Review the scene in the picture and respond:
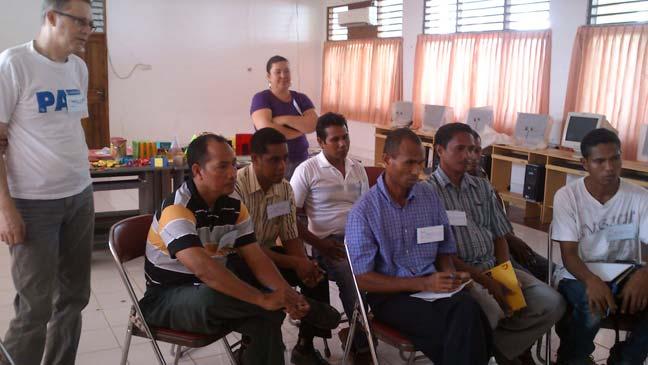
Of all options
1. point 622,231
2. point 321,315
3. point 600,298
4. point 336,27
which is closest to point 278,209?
point 321,315

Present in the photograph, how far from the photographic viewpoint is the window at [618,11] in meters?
6.04

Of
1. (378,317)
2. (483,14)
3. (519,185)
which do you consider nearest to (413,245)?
(378,317)

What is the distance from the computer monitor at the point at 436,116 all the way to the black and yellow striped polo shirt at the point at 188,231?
19.7 feet

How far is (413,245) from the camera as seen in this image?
2299 mm

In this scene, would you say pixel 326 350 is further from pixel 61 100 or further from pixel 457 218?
pixel 61 100

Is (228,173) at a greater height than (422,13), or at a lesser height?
lesser

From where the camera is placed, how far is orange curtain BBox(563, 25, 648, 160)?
5.96 metres

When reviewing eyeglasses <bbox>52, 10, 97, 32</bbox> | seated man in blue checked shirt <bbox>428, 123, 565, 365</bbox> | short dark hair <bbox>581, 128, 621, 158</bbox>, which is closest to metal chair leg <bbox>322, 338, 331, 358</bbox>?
seated man in blue checked shirt <bbox>428, 123, 565, 365</bbox>

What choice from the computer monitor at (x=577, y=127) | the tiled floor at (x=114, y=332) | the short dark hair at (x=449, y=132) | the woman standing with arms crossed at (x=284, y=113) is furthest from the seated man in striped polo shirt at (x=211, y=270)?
the computer monitor at (x=577, y=127)

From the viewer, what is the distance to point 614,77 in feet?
20.4

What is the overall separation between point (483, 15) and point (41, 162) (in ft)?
22.9

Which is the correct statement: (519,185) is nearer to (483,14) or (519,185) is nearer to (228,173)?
(483,14)

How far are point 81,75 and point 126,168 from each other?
7.31 ft

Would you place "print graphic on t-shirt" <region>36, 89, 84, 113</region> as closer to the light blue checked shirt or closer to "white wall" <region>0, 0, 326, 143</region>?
the light blue checked shirt
